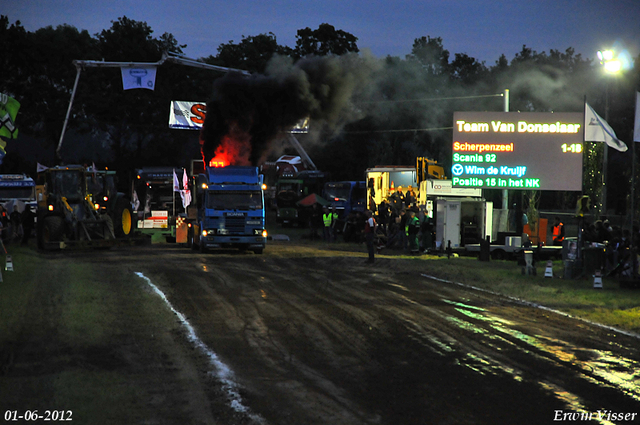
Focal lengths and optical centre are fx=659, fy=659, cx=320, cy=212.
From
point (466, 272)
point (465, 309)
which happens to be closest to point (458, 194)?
point (466, 272)

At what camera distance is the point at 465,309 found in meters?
13.1

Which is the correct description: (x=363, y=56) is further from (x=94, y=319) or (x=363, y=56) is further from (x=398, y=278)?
(x=94, y=319)

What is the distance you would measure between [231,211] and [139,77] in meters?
22.1

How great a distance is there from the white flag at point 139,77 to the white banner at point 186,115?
11.4 metres

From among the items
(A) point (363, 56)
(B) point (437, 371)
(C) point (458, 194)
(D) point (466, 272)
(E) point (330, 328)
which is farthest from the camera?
(A) point (363, 56)

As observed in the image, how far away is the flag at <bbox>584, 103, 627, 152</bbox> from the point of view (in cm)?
2211

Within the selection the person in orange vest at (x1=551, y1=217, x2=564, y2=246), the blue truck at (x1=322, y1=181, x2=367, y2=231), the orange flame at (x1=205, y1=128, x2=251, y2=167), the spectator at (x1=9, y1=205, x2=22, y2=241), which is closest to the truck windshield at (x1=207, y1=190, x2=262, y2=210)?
the orange flame at (x1=205, y1=128, x2=251, y2=167)

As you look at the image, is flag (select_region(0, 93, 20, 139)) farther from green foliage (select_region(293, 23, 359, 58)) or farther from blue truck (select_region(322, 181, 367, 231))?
green foliage (select_region(293, 23, 359, 58))

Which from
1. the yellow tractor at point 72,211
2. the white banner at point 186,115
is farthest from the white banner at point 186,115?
the yellow tractor at point 72,211

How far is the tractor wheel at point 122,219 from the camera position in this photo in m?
26.6

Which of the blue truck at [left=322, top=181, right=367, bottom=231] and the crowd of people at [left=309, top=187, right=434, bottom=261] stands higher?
the blue truck at [left=322, top=181, right=367, bottom=231]

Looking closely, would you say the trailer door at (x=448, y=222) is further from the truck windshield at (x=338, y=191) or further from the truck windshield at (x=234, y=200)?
the truck windshield at (x=338, y=191)

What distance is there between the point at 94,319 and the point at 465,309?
6.99 m

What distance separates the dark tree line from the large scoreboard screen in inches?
1157
